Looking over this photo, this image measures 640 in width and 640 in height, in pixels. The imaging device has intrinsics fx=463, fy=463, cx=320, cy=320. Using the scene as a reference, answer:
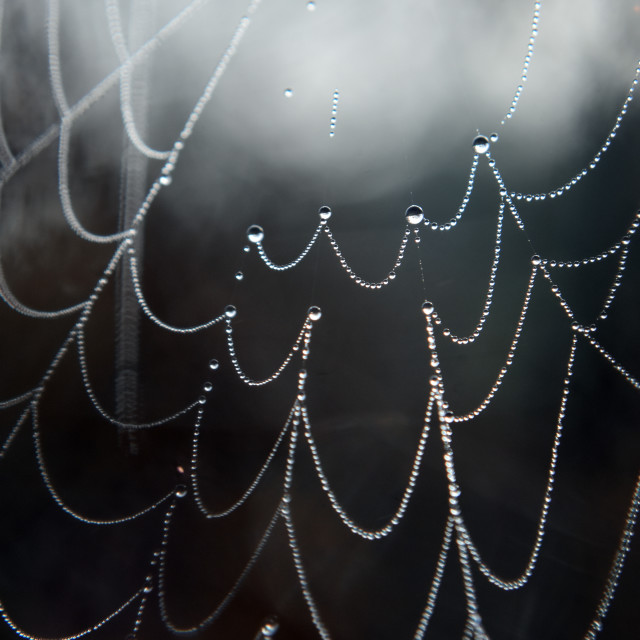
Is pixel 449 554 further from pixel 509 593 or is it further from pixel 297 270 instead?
pixel 297 270

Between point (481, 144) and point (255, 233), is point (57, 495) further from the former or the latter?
point (481, 144)

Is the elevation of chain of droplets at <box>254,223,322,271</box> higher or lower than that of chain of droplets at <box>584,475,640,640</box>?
higher

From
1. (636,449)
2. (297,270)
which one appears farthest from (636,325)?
(297,270)

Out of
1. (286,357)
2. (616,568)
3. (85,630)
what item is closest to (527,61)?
(286,357)

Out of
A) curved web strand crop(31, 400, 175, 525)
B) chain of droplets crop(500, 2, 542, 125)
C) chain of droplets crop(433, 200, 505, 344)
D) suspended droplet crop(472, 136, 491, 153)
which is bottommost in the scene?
curved web strand crop(31, 400, 175, 525)

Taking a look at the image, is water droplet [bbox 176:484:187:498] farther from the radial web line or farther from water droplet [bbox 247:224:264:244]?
water droplet [bbox 247:224:264:244]

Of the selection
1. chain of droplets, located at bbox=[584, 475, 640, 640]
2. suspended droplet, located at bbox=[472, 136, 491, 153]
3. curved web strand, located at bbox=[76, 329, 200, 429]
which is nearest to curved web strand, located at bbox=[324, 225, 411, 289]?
suspended droplet, located at bbox=[472, 136, 491, 153]
